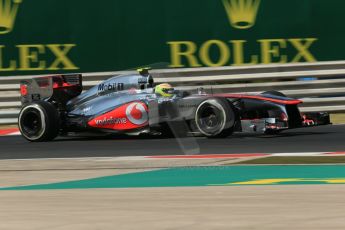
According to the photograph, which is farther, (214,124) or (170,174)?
(214,124)

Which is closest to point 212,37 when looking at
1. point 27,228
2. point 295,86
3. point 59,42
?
point 295,86

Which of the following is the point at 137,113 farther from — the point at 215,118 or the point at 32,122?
the point at 32,122

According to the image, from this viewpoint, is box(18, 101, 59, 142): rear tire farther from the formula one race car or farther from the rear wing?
the rear wing

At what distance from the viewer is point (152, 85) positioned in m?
12.7

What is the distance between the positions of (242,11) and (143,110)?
A: 3.69 m

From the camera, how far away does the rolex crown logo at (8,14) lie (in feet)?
51.6

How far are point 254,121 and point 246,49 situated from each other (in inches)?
143

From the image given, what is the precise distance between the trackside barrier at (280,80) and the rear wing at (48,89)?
2.12 meters

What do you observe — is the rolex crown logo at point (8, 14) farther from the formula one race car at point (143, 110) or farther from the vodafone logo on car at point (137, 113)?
the vodafone logo on car at point (137, 113)

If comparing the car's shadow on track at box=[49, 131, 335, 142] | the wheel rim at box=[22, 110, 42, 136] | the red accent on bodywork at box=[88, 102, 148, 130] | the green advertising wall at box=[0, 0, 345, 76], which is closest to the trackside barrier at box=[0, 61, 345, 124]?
the green advertising wall at box=[0, 0, 345, 76]

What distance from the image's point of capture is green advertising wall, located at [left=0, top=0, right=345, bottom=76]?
600 inches

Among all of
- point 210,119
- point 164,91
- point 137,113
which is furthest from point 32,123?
point 210,119

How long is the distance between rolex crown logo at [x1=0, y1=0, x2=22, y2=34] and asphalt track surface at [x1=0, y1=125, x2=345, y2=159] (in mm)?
2960

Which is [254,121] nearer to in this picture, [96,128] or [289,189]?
[96,128]
